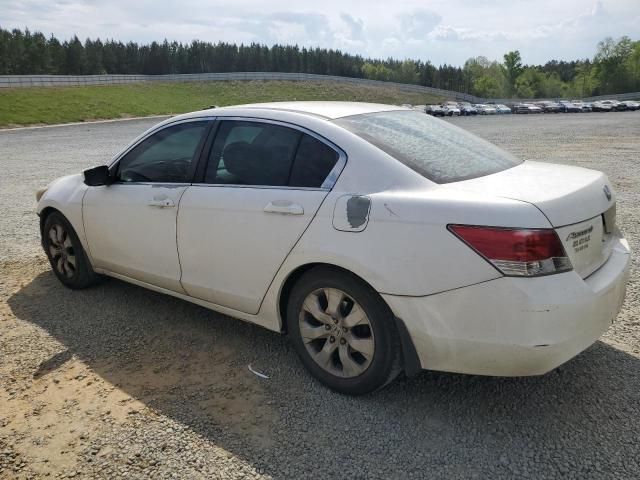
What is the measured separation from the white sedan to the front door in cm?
2

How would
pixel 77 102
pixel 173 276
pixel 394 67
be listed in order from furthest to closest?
1. pixel 394 67
2. pixel 77 102
3. pixel 173 276

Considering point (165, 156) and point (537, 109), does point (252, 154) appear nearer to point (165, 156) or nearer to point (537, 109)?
point (165, 156)

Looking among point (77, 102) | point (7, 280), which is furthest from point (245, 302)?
point (77, 102)

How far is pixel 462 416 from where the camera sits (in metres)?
2.87

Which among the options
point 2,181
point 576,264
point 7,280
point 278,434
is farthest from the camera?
point 2,181

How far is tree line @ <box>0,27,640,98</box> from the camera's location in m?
83.6

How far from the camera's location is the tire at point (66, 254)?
4695 mm

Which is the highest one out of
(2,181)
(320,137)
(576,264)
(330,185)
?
(320,137)

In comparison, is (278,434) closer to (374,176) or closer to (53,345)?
(374,176)

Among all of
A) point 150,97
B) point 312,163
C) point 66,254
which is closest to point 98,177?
point 66,254

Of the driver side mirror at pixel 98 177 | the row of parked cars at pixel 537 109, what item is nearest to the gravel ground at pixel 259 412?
the driver side mirror at pixel 98 177

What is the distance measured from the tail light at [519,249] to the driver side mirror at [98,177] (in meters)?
3.03

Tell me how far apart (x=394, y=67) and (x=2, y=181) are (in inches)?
5598

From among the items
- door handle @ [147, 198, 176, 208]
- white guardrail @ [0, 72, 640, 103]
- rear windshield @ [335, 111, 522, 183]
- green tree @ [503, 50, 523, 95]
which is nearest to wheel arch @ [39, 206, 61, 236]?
door handle @ [147, 198, 176, 208]
